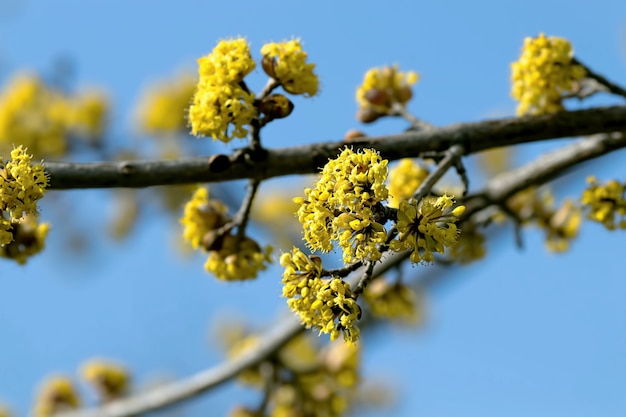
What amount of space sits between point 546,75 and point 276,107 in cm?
136

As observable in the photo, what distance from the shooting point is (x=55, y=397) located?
563 centimetres

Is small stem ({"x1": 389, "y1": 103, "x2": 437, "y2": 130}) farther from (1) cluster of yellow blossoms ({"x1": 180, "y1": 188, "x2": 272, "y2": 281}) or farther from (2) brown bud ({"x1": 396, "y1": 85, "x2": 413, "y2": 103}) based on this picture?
(1) cluster of yellow blossoms ({"x1": 180, "y1": 188, "x2": 272, "y2": 281})

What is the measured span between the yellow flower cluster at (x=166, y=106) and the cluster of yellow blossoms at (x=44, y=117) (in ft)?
2.71

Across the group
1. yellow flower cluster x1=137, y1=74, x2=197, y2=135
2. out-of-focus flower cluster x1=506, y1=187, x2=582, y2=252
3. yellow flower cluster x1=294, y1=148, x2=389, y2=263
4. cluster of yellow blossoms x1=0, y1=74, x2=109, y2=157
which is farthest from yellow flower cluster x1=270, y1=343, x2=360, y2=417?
yellow flower cluster x1=137, y1=74, x2=197, y2=135

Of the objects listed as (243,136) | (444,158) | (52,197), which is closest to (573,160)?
(444,158)

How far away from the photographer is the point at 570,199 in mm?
4457

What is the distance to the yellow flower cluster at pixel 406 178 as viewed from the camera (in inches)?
140

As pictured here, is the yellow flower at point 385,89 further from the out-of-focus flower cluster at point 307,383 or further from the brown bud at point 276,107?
the out-of-focus flower cluster at point 307,383

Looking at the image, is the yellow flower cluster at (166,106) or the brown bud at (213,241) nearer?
the brown bud at (213,241)

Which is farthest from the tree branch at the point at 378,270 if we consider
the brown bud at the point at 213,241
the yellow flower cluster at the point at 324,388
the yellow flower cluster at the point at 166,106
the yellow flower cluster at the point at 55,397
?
the yellow flower cluster at the point at 166,106

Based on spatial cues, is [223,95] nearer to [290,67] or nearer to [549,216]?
[290,67]

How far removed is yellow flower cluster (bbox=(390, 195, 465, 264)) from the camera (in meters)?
A: 2.22

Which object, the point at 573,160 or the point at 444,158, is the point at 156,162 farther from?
the point at 573,160

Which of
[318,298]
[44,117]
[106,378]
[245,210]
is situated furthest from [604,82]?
[44,117]
